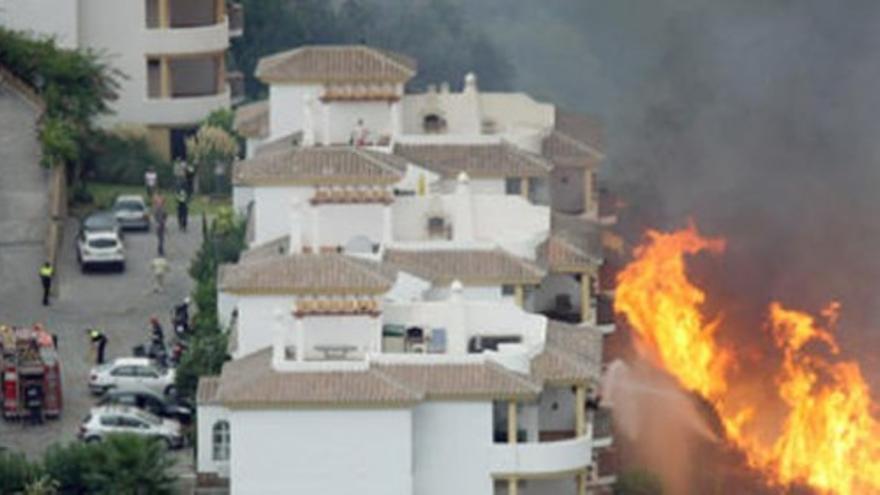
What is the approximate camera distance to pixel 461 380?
106875mm

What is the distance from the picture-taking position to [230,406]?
106m

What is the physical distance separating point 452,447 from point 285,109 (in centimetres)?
2754

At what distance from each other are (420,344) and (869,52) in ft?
107

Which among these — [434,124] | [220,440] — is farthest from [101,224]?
[220,440]

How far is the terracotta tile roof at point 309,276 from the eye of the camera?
10956cm

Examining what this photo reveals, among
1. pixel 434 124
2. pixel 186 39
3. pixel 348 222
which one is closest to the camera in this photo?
pixel 348 222

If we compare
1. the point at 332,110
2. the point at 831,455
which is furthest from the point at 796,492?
the point at 332,110

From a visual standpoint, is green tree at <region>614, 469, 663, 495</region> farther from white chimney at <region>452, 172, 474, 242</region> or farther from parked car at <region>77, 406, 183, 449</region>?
parked car at <region>77, 406, 183, 449</region>

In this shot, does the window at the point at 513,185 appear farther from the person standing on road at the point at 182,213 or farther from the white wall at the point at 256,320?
the white wall at the point at 256,320

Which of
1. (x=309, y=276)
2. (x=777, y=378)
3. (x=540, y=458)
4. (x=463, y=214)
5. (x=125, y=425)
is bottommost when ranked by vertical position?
(x=540, y=458)

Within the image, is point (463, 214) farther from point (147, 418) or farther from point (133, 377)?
point (147, 418)

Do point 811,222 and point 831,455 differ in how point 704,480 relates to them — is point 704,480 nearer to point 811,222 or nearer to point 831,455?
point 831,455

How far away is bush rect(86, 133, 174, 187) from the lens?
14012 cm

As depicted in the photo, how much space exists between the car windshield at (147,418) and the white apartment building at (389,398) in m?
1.93
